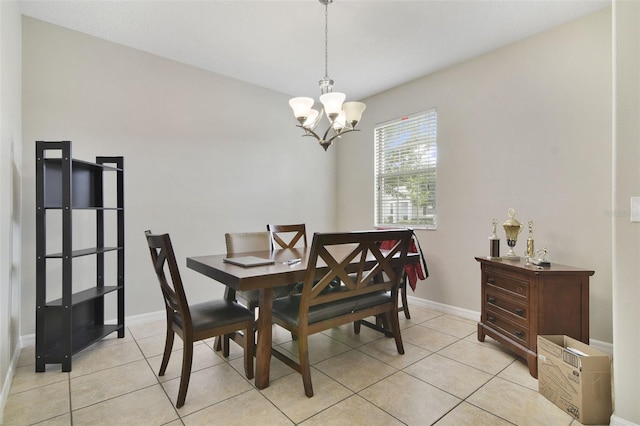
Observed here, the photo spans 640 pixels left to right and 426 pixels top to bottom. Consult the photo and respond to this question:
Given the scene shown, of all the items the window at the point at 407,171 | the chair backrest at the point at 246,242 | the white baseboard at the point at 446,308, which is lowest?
the white baseboard at the point at 446,308

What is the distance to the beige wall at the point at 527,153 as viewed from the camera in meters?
2.44

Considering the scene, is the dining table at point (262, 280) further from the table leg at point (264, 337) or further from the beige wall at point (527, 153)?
the beige wall at point (527, 153)

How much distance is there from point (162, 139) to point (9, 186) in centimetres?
134

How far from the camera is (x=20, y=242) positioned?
2.46m

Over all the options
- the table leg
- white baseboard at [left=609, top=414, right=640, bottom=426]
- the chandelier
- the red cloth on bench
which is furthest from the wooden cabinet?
the table leg

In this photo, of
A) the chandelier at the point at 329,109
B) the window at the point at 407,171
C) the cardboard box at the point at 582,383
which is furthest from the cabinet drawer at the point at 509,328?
the chandelier at the point at 329,109

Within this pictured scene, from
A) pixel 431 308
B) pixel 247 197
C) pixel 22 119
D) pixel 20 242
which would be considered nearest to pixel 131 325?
pixel 20 242

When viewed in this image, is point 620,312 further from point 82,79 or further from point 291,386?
point 82,79

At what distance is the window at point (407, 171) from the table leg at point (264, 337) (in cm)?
236

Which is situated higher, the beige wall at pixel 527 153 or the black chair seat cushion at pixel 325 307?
the beige wall at pixel 527 153

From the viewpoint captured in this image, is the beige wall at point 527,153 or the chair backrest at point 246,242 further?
the chair backrest at point 246,242

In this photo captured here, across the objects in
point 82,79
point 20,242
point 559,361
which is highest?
point 82,79

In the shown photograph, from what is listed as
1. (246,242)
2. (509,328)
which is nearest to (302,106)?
(246,242)

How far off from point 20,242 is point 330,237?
252cm
